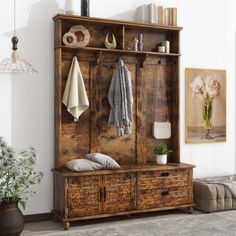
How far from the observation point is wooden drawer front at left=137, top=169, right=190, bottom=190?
4991 mm

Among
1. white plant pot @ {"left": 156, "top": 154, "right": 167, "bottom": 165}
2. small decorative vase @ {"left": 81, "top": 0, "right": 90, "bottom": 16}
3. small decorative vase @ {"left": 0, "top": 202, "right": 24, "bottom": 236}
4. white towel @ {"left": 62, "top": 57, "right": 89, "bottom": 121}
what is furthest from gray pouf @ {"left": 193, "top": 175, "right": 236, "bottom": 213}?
small decorative vase @ {"left": 81, "top": 0, "right": 90, "bottom": 16}

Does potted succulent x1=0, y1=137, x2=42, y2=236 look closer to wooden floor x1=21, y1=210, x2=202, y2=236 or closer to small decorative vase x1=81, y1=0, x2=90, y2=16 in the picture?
wooden floor x1=21, y1=210, x2=202, y2=236

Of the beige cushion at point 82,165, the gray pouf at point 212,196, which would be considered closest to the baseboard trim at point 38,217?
the beige cushion at point 82,165

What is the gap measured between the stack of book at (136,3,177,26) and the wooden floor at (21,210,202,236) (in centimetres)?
241

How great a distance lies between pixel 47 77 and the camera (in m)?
4.95

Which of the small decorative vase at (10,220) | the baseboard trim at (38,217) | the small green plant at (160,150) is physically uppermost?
the small green plant at (160,150)

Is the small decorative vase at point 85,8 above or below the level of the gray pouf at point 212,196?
above

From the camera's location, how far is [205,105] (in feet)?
19.5

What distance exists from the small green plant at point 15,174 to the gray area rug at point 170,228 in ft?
1.78

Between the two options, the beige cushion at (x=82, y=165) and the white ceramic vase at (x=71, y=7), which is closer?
A: the beige cushion at (x=82, y=165)

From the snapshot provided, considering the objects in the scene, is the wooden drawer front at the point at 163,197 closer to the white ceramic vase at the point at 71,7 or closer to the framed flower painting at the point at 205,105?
the framed flower painting at the point at 205,105

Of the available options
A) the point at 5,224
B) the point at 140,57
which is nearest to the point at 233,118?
the point at 140,57

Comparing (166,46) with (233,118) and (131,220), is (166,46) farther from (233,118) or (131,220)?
(131,220)

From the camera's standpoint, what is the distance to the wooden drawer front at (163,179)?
4.99m
